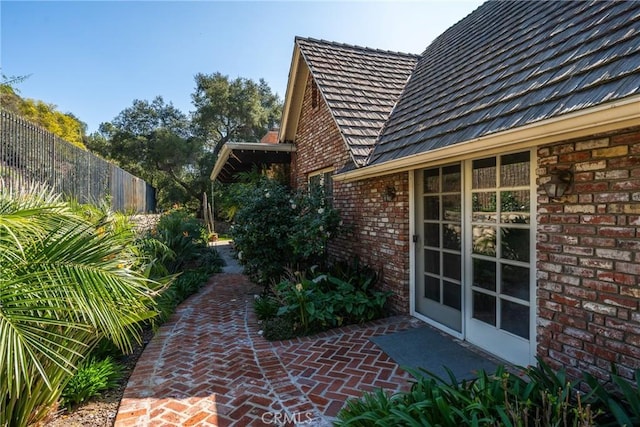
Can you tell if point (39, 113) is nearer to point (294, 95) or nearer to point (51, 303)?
point (294, 95)

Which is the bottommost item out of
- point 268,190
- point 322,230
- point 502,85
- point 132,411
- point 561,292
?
point 132,411

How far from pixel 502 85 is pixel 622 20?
110 cm

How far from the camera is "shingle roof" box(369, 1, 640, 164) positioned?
2.71 m

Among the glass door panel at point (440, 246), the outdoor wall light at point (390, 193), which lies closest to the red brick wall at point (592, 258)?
the glass door panel at point (440, 246)

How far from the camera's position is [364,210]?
6188mm

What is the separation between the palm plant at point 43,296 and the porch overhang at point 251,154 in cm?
572

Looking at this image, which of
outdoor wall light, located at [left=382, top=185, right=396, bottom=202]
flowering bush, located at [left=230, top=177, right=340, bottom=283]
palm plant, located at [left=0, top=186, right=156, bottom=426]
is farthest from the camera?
flowering bush, located at [left=230, top=177, right=340, bottom=283]

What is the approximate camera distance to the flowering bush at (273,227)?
21.1 feet

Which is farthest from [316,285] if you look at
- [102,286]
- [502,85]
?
[502,85]

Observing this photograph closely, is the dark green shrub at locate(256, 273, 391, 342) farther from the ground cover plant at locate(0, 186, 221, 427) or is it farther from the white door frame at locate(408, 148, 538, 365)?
the ground cover plant at locate(0, 186, 221, 427)

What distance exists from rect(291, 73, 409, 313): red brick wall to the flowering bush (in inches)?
21.1

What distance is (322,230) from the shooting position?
5914 millimetres

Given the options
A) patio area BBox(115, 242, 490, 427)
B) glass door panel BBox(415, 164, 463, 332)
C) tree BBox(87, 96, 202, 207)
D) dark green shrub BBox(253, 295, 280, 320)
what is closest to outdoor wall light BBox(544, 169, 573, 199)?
glass door panel BBox(415, 164, 463, 332)

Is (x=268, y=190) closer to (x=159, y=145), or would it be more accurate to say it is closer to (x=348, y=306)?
(x=348, y=306)
